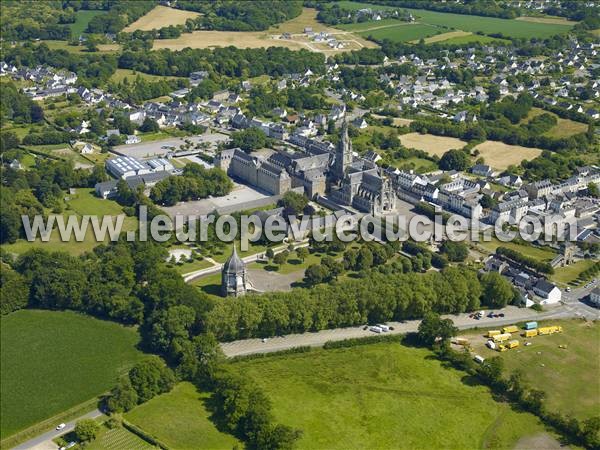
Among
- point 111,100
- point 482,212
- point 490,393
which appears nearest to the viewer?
point 490,393

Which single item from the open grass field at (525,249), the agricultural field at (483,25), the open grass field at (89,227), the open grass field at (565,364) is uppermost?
the agricultural field at (483,25)

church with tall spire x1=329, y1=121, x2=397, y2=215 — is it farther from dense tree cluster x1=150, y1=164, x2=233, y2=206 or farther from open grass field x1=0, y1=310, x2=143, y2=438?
open grass field x1=0, y1=310, x2=143, y2=438

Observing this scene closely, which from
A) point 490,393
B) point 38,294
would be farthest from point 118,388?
point 490,393

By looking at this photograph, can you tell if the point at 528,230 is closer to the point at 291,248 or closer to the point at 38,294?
the point at 291,248

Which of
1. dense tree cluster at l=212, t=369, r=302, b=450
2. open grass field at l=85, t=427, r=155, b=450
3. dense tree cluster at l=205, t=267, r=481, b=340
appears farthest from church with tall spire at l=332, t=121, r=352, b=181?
open grass field at l=85, t=427, r=155, b=450

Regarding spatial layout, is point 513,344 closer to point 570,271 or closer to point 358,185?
point 570,271

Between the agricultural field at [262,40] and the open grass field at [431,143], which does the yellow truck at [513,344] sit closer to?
the open grass field at [431,143]

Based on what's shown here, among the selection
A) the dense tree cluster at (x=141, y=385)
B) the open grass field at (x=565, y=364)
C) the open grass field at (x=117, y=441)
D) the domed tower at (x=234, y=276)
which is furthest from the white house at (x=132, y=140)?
the open grass field at (x=117, y=441)
